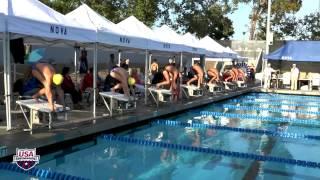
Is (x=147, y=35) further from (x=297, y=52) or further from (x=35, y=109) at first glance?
(x=297, y=52)

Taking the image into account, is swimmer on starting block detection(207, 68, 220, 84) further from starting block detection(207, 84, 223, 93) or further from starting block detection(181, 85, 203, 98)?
starting block detection(181, 85, 203, 98)

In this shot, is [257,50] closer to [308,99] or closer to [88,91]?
[308,99]

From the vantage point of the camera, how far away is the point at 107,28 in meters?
9.48

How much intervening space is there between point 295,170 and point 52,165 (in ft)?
12.5

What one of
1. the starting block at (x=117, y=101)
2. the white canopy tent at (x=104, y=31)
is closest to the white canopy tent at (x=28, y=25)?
the white canopy tent at (x=104, y=31)

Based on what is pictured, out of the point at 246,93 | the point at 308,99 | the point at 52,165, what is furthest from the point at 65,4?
the point at 52,165

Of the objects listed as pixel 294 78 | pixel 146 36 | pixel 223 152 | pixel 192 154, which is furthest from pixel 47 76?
pixel 294 78

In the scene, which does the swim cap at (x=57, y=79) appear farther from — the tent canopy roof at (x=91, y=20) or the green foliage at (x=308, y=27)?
the green foliage at (x=308, y=27)

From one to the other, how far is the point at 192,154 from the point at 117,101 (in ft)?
10.5

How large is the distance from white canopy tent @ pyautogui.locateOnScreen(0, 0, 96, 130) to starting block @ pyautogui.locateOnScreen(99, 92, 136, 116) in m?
2.23

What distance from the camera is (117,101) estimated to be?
1067 cm

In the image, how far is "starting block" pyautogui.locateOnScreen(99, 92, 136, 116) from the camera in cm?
986

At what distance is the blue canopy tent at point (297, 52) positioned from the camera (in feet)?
79.3

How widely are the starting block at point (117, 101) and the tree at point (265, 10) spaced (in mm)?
26129
